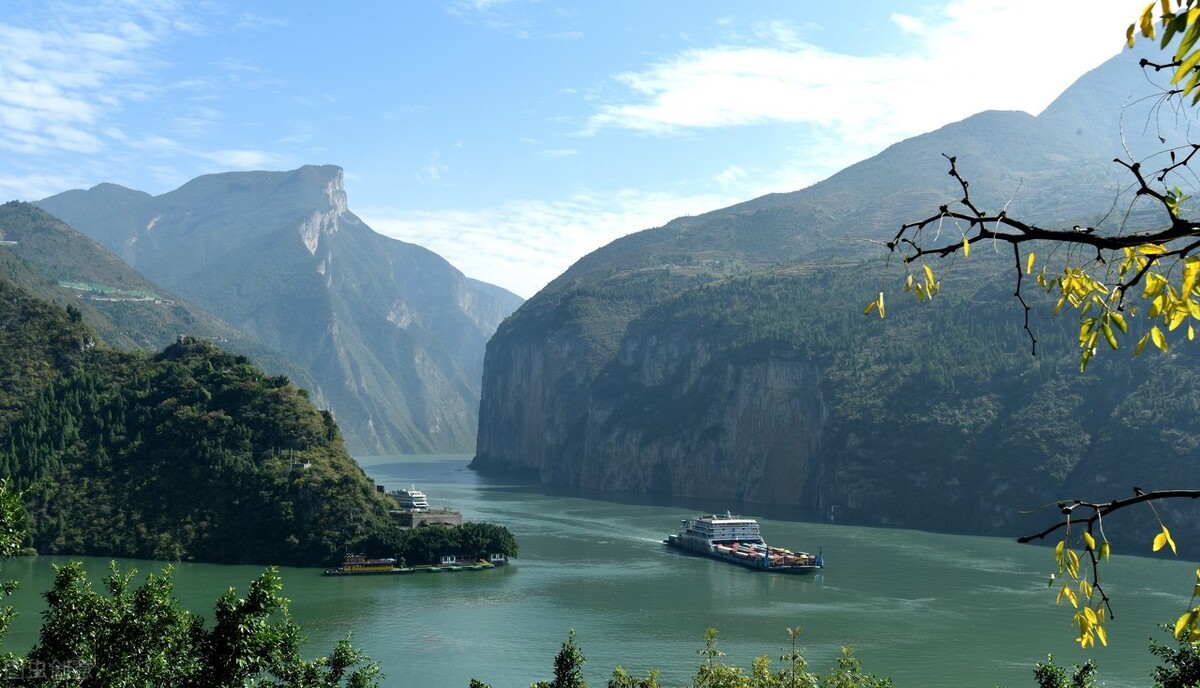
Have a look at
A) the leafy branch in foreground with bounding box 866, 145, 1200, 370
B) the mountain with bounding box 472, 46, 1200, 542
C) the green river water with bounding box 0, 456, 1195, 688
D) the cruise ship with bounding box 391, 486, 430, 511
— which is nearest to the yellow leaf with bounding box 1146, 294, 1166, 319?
the leafy branch in foreground with bounding box 866, 145, 1200, 370

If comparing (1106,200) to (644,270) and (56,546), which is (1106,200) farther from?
(56,546)

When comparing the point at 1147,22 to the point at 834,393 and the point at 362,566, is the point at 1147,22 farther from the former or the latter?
the point at 834,393

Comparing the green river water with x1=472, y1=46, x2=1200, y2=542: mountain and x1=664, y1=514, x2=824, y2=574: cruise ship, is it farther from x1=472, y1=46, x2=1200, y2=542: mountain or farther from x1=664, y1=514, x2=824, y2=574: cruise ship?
x1=472, y1=46, x2=1200, y2=542: mountain

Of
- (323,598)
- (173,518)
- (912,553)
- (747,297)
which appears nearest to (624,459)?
(747,297)

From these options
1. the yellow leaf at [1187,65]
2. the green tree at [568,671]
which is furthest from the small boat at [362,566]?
the yellow leaf at [1187,65]

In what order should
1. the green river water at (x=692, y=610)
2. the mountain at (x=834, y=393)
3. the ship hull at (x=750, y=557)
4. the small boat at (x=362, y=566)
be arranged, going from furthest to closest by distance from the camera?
1. the mountain at (x=834, y=393)
2. the ship hull at (x=750, y=557)
3. the small boat at (x=362, y=566)
4. the green river water at (x=692, y=610)

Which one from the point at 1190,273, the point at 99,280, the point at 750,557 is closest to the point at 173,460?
the point at 750,557

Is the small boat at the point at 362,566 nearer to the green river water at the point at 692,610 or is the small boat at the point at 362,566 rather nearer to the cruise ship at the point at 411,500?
the green river water at the point at 692,610

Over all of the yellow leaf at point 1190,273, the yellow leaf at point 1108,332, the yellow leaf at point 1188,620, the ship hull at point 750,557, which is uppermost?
the yellow leaf at point 1190,273
